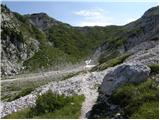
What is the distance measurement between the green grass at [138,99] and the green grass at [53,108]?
3360 millimetres

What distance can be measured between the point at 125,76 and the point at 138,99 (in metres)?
4.94

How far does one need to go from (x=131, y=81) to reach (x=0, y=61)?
170992 mm

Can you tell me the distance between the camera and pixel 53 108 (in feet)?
105

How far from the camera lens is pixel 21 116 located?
1268 inches

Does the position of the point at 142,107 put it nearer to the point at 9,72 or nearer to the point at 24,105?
the point at 24,105

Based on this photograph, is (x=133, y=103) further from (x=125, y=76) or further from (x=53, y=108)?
(x=53, y=108)

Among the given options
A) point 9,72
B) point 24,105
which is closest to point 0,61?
point 9,72

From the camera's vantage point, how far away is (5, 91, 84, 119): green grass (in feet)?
99.8

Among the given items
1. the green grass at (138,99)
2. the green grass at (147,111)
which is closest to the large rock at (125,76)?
the green grass at (138,99)

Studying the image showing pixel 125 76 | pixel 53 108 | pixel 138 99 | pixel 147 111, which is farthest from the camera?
pixel 125 76

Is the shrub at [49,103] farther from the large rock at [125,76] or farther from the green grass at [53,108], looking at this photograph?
the large rock at [125,76]

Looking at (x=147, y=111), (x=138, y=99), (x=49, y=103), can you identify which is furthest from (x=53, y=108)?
(x=147, y=111)

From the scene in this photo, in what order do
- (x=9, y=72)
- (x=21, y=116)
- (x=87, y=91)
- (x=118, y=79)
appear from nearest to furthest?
1. (x=21, y=116)
2. (x=118, y=79)
3. (x=87, y=91)
4. (x=9, y=72)

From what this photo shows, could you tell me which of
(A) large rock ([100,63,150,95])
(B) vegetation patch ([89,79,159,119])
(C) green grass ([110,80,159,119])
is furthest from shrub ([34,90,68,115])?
(A) large rock ([100,63,150,95])
